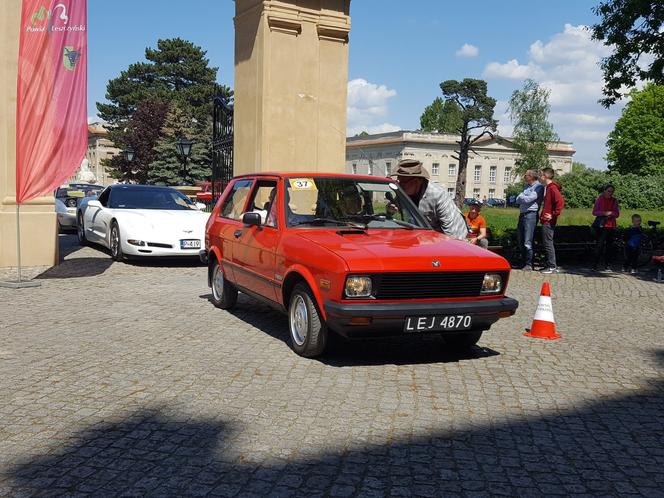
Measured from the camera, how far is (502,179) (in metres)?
104

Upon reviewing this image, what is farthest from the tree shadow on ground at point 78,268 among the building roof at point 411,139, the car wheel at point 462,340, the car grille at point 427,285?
the building roof at point 411,139

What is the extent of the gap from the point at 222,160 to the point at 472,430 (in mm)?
12293

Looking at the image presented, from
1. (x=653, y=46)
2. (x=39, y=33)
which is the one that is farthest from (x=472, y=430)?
(x=653, y=46)

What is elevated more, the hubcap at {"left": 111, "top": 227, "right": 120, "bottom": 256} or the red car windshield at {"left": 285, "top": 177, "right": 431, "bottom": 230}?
the red car windshield at {"left": 285, "top": 177, "right": 431, "bottom": 230}

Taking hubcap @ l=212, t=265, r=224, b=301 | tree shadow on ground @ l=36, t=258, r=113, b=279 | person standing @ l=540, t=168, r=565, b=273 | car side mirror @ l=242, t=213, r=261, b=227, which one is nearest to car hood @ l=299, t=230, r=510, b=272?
car side mirror @ l=242, t=213, r=261, b=227

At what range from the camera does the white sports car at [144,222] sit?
12.2 metres

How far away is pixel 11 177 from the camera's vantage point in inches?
451

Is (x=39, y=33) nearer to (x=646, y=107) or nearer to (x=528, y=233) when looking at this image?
(x=528, y=233)

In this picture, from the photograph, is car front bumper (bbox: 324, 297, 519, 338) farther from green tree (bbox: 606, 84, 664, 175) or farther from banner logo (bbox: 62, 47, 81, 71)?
green tree (bbox: 606, 84, 664, 175)

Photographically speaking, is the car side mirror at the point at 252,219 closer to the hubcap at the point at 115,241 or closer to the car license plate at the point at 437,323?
the car license plate at the point at 437,323

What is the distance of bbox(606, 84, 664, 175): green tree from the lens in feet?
191

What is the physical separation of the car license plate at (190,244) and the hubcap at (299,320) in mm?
6407

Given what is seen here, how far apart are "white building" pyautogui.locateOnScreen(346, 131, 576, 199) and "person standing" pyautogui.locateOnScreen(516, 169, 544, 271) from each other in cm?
7808

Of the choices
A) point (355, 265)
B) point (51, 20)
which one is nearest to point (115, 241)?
point (51, 20)
